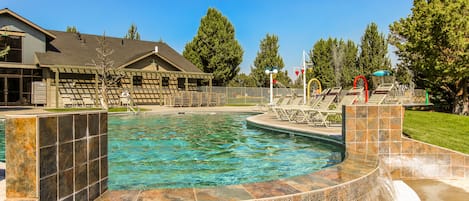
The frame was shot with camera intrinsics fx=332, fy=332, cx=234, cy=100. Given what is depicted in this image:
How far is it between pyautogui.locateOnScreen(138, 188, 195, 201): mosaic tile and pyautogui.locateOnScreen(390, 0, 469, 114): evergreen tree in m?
13.4

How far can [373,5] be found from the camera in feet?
61.4

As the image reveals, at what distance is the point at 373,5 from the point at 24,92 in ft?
73.9

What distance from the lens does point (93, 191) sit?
115 inches

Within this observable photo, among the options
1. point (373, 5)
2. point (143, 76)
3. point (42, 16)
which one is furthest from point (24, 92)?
point (373, 5)

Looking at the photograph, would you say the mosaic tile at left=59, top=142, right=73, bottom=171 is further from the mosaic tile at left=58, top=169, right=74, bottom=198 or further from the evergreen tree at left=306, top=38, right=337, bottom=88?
the evergreen tree at left=306, top=38, right=337, bottom=88

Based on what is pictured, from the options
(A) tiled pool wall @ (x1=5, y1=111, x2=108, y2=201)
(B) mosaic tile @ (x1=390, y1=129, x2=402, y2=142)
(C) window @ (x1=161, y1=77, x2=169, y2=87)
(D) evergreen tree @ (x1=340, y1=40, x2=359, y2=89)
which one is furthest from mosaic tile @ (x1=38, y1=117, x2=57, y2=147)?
(D) evergreen tree @ (x1=340, y1=40, x2=359, y2=89)

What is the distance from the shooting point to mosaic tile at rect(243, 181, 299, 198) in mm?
2857

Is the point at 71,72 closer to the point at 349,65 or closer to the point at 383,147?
the point at 383,147

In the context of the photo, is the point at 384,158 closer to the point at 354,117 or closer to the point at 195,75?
the point at 354,117

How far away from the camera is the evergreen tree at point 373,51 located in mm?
39344

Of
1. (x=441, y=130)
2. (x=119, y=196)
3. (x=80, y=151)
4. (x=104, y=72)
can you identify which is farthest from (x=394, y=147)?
(x=104, y=72)

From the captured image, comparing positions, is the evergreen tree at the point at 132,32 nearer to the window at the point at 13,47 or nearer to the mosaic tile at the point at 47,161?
the window at the point at 13,47

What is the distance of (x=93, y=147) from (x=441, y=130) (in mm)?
8534

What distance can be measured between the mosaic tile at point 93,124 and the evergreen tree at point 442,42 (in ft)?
45.1
